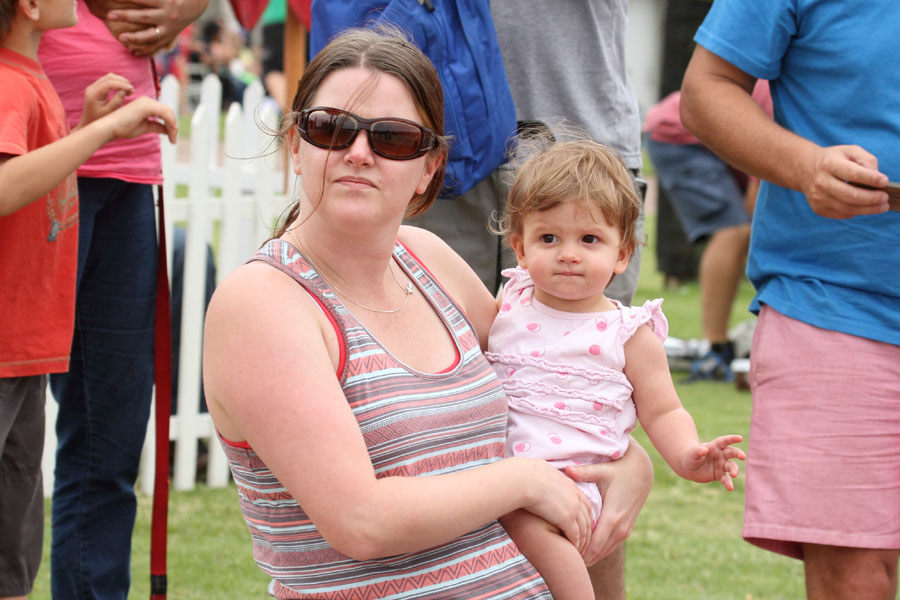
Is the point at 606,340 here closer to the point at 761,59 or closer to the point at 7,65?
the point at 761,59

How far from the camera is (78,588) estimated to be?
308 centimetres

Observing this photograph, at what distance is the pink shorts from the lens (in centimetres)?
249

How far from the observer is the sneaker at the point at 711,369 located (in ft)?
23.7

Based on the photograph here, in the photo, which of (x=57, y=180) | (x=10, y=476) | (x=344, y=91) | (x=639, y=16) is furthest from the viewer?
(x=639, y=16)

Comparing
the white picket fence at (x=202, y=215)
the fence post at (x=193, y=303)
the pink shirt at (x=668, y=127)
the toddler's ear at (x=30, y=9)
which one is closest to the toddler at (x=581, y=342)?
the toddler's ear at (x=30, y=9)

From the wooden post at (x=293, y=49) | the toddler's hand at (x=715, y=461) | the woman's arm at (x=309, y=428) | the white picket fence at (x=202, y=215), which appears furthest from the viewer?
the wooden post at (x=293, y=49)

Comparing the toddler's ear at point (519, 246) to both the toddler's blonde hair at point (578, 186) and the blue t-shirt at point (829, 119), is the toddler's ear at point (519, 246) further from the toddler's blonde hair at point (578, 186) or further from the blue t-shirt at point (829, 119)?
the blue t-shirt at point (829, 119)

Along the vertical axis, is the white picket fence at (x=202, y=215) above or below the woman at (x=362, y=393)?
below

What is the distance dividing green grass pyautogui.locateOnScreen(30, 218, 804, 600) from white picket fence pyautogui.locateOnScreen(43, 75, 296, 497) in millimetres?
185

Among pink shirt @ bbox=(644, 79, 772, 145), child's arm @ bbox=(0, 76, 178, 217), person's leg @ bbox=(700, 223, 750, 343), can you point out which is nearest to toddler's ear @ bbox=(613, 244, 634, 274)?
child's arm @ bbox=(0, 76, 178, 217)

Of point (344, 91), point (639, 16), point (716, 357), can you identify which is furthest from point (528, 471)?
point (639, 16)

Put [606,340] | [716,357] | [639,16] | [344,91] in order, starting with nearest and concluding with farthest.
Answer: [344,91] < [606,340] < [716,357] < [639,16]

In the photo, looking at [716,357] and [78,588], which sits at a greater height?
[78,588]

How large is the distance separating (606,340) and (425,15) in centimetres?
88
